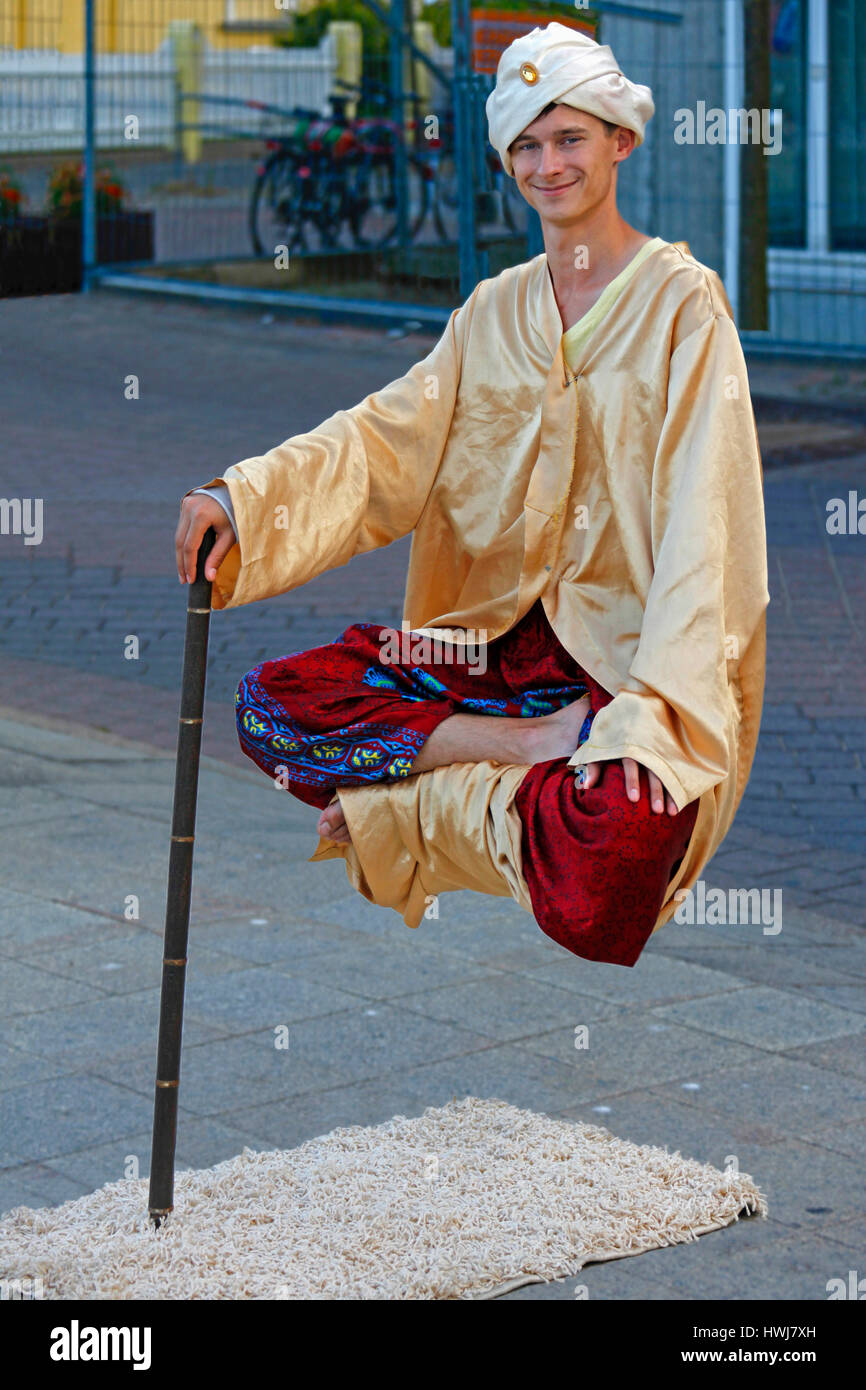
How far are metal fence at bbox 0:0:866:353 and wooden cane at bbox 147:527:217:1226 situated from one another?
9.08 m

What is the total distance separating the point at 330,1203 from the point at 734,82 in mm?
12280

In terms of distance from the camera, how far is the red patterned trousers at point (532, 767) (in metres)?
3.35

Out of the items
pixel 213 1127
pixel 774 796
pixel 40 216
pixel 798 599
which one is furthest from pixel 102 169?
pixel 213 1127

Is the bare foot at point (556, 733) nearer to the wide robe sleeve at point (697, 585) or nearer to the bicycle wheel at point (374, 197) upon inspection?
the wide robe sleeve at point (697, 585)

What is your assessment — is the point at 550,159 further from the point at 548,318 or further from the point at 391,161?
the point at 391,161

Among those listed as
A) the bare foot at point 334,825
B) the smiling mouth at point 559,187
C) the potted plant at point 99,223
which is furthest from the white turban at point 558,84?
the potted plant at point 99,223

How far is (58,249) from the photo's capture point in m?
16.8

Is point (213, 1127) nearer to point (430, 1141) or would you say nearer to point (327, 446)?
point (430, 1141)

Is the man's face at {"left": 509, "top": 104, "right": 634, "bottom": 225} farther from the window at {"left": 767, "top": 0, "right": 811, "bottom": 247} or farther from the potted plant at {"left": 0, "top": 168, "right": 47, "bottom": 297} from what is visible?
the potted plant at {"left": 0, "top": 168, "right": 47, "bottom": 297}

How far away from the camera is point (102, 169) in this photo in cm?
1664

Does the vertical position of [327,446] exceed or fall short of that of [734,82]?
it falls short

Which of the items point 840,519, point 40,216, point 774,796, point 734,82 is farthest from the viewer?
point 40,216

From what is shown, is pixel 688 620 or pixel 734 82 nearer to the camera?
pixel 688 620

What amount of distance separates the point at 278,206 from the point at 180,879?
1514 centimetres
